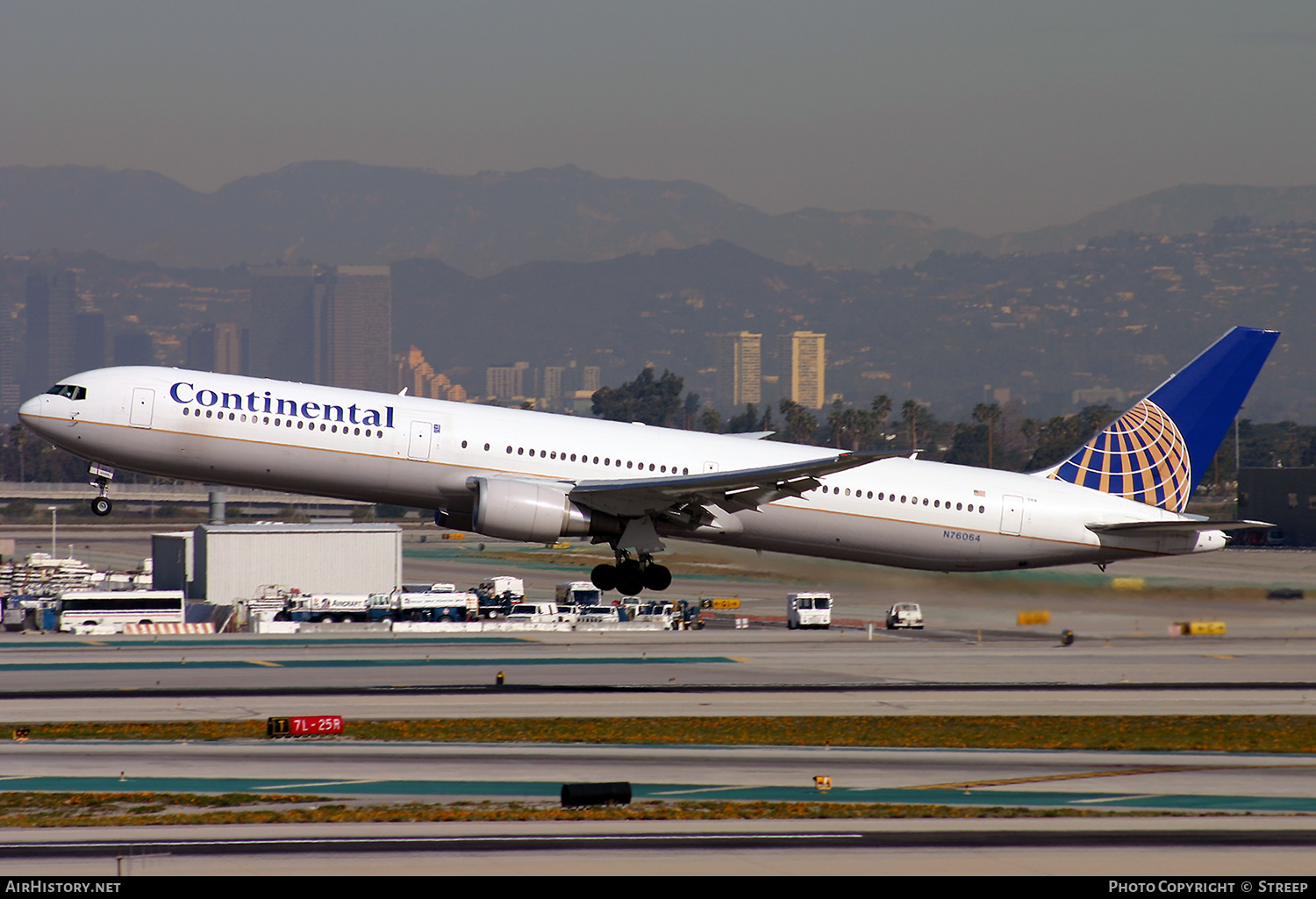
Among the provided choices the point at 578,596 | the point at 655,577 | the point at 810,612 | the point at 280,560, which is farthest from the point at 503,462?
the point at 280,560

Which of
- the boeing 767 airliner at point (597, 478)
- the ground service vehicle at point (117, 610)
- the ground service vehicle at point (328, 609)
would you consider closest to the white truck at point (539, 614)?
the ground service vehicle at point (328, 609)

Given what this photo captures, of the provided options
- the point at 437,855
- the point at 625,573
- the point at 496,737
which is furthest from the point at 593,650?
the point at 437,855

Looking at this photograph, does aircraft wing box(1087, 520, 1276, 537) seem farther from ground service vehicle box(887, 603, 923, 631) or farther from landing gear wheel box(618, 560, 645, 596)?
ground service vehicle box(887, 603, 923, 631)

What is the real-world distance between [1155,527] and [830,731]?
13.1 meters

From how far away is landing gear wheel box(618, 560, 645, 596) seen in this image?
128ft

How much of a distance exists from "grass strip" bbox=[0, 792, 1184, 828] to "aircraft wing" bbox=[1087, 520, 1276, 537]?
16598mm

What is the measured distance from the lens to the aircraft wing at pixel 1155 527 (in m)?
39.3

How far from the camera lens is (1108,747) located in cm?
3238

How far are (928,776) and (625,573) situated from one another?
13.2 metres

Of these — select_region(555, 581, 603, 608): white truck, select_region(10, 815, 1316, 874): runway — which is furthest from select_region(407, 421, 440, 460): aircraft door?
select_region(555, 581, 603, 608): white truck

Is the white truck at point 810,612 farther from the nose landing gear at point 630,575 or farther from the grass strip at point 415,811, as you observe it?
the grass strip at point 415,811

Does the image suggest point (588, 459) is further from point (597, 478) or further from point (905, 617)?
point (905, 617)

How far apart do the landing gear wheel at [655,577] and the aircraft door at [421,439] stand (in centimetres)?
724

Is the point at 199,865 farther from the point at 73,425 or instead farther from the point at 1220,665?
the point at 1220,665
